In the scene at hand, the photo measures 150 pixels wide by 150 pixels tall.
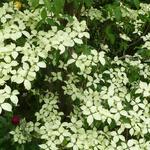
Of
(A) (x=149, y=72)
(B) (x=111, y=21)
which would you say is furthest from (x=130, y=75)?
(B) (x=111, y=21)

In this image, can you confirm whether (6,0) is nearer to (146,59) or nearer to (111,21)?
(111,21)

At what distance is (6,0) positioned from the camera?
8.05 feet

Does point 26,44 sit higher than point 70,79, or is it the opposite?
point 26,44

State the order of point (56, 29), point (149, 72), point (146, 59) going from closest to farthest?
point (56, 29), point (149, 72), point (146, 59)

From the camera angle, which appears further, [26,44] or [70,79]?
[70,79]

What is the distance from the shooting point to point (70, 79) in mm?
2295

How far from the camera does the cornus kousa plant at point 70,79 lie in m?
1.85

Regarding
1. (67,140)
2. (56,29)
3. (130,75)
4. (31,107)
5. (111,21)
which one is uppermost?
(56,29)

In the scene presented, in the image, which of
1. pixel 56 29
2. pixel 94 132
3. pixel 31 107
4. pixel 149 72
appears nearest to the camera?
pixel 56 29

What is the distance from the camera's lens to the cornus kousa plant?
A: 185cm

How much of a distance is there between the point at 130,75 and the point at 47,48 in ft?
2.21

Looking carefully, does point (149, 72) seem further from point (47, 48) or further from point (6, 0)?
point (6, 0)

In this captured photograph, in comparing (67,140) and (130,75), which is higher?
(130,75)

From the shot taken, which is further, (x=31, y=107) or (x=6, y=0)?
(x=31, y=107)
